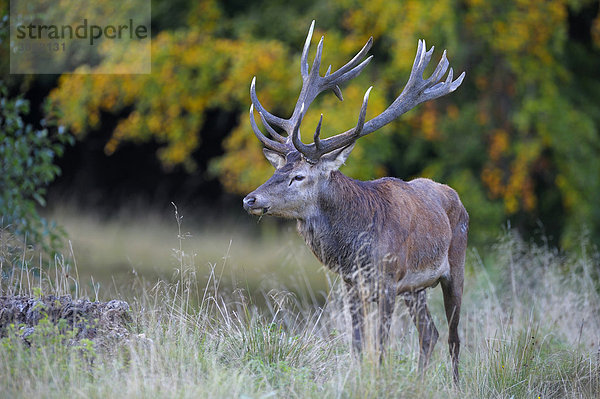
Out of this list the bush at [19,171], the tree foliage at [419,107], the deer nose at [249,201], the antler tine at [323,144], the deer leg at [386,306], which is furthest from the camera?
the tree foliage at [419,107]

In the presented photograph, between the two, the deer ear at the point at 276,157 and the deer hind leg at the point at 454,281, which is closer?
the deer ear at the point at 276,157

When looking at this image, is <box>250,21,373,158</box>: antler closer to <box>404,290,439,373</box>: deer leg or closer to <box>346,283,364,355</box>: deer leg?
<box>346,283,364,355</box>: deer leg

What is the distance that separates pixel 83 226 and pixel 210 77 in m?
3.88

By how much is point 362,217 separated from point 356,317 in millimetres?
715

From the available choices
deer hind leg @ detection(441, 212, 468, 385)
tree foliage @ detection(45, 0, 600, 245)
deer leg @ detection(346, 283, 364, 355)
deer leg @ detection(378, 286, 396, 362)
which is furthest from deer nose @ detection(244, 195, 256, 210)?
tree foliage @ detection(45, 0, 600, 245)

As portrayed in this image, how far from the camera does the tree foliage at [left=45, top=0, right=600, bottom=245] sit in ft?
39.4

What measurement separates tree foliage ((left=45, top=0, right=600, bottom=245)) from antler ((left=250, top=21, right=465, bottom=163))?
4931 mm

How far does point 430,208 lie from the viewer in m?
6.09

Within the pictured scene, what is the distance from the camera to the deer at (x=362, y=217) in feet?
17.8

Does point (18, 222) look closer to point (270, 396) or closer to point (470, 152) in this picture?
point (270, 396)

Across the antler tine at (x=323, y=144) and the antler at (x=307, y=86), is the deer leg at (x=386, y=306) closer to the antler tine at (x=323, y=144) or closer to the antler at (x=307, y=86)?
the antler tine at (x=323, y=144)

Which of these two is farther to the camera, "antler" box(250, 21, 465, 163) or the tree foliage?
the tree foliage

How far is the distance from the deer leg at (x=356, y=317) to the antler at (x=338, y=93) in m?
0.99

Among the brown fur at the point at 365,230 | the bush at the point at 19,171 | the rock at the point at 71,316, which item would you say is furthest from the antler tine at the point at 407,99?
the bush at the point at 19,171
